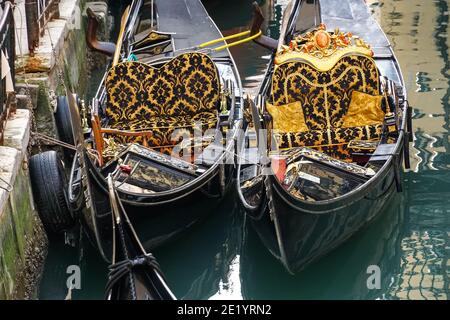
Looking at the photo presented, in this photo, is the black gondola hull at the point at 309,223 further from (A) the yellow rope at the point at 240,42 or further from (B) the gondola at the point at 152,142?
(A) the yellow rope at the point at 240,42

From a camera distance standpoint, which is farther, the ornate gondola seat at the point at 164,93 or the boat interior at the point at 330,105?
the ornate gondola seat at the point at 164,93

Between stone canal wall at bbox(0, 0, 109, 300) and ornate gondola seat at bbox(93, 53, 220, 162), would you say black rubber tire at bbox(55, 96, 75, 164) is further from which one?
ornate gondola seat at bbox(93, 53, 220, 162)

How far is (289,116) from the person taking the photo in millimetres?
6352

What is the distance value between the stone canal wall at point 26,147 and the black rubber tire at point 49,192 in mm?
62

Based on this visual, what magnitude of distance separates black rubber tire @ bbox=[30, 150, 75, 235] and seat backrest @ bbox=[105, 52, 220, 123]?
0.88 m

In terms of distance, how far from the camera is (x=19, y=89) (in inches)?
250

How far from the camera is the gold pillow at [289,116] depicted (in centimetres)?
632

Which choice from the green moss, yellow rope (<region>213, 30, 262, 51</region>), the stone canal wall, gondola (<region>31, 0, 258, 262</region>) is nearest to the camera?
the green moss

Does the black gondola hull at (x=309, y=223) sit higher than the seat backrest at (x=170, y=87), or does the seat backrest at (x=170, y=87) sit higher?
the seat backrest at (x=170, y=87)

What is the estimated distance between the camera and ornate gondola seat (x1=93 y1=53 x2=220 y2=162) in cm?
645

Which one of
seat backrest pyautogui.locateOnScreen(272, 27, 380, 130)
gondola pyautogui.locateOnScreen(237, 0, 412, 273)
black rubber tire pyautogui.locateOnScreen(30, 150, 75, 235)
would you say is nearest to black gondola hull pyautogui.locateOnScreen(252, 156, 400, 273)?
gondola pyautogui.locateOnScreen(237, 0, 412, 273)

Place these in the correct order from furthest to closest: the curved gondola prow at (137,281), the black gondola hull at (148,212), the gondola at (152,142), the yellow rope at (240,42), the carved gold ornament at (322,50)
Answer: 1. the yellow rope at (240,42)
2. the carved gold ornament at (322,50)
3. the gondola at (152,142)
4. the black gondola hull at (148,212)
5. the curved gondola prow at (137,281)

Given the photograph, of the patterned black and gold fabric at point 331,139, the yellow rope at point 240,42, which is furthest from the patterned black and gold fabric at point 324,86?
the yellow rope at point 240,42
